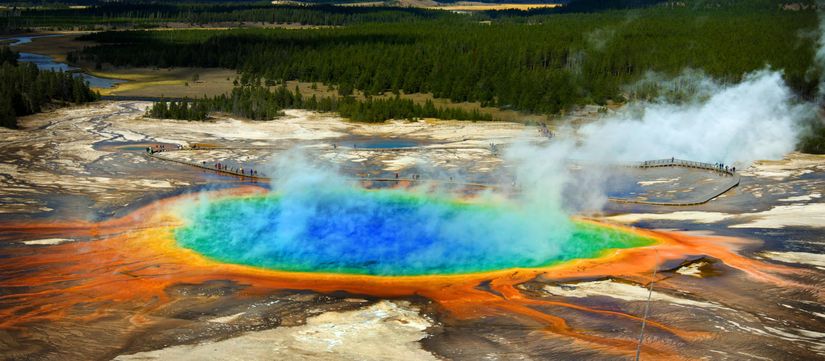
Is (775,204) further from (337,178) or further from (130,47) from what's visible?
(130,47)

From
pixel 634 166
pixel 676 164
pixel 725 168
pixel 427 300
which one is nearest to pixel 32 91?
pixel 634 166

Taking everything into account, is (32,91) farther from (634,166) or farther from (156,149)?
(634,166)

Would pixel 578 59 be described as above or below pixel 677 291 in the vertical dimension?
above

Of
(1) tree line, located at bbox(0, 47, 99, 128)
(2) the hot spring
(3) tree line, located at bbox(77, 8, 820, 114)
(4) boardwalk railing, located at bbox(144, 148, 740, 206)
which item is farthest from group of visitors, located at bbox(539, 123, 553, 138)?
(1) tree line, located at bbox(0, 47, 99, 128)

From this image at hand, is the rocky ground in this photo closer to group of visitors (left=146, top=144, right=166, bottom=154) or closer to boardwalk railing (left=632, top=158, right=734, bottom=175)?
group of visitors (left=146, top=144, right=166, bottom=154)

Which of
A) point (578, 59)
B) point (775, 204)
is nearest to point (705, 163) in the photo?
point (775, 204)

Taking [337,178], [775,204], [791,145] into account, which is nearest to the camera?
[775,204]

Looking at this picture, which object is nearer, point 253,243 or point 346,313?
point 346,313

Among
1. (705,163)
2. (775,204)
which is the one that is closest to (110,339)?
(775,204)

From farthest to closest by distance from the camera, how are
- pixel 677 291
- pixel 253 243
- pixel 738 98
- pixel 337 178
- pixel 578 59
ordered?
1. pixel 578 59
2. pixel 738 98
3. pixel 337 178
4. pixel 253 243
5. pixel 677 291
